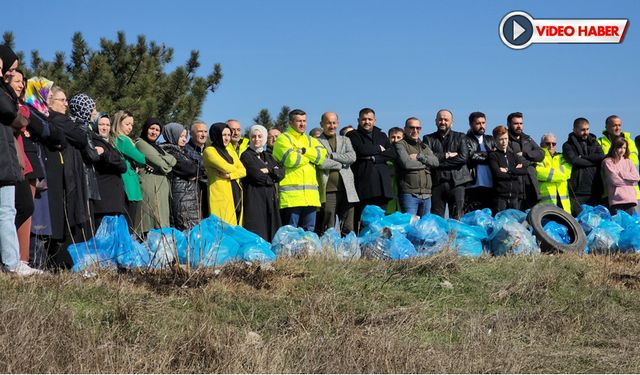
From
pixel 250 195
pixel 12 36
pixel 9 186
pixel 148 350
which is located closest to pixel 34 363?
pixel 148 350

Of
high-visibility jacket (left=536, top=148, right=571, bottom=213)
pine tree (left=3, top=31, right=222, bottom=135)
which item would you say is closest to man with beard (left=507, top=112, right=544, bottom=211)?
high-visibility jacket (left=536, top=148, right=571, bottom=213)

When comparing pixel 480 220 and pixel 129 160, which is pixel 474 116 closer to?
pixel 480 220

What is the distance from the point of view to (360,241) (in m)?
9.77

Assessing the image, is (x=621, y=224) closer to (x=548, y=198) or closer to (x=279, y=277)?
(x=548, y=198)

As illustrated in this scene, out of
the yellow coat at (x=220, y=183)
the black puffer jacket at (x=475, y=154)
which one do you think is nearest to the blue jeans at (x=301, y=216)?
the yellow coat at (x=220, y=183)

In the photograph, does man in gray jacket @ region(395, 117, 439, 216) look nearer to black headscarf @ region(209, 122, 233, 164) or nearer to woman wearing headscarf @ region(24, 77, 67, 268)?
black headscarf @ region(209, 122, 233, 164)

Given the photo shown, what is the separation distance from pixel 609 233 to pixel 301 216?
3.74 meters

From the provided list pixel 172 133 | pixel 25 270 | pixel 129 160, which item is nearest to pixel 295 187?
pixel 172 133

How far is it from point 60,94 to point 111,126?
1475 millimetres

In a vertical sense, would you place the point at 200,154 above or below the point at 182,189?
above

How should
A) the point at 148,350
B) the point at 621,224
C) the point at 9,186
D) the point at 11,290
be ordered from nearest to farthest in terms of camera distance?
the point at 148,350 < the point at 11,290 < the point at 9,186 < the point at 621,224

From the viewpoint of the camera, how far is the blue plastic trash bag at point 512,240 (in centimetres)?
997

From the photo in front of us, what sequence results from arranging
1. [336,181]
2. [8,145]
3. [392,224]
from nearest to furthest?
[8,145], [392,224], [336,181]

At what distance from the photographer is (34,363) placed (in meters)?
5.38
